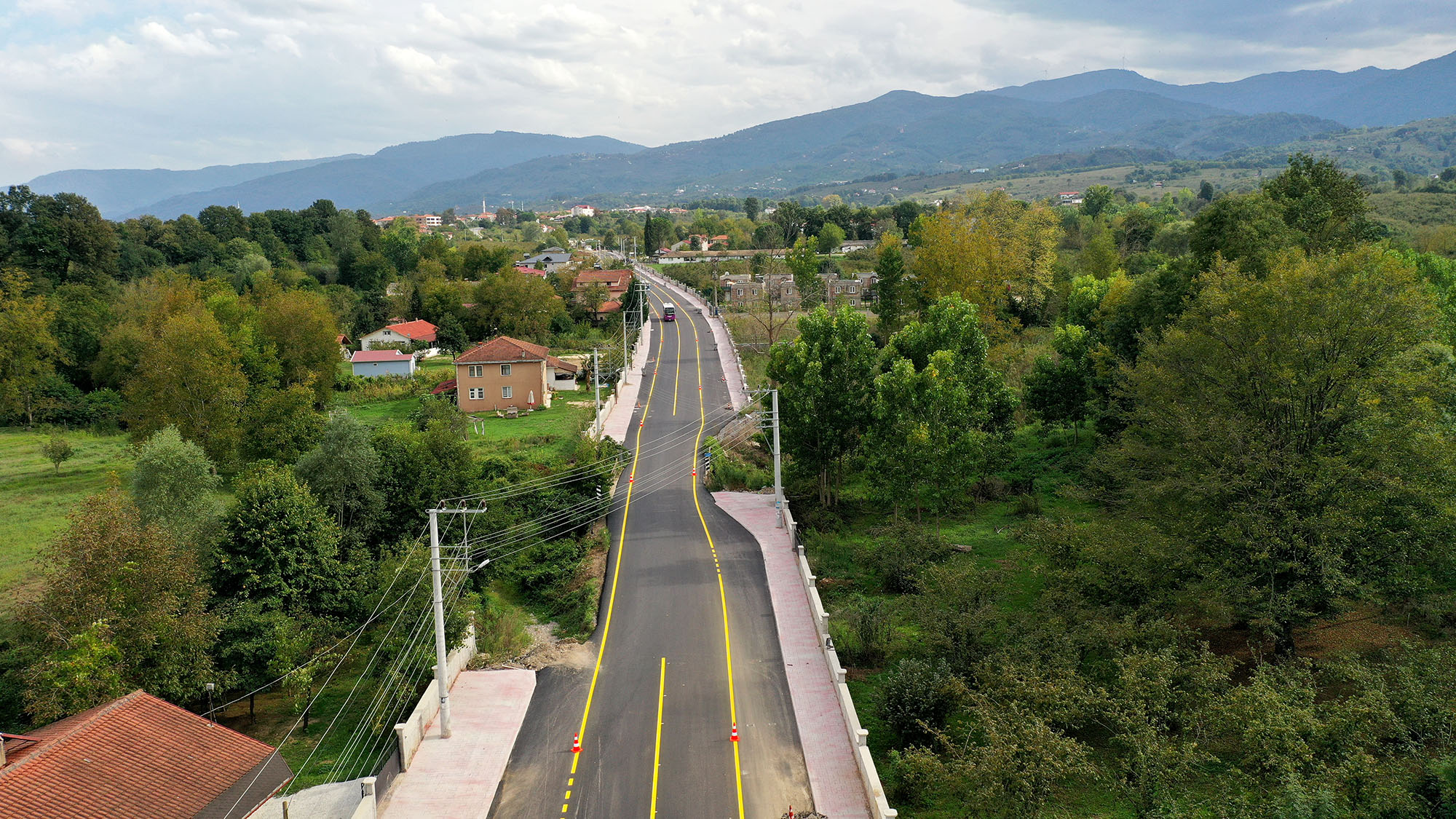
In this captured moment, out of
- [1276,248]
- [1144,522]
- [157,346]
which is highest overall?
[1276,248]

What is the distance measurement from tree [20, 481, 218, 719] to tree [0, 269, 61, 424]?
154 feet

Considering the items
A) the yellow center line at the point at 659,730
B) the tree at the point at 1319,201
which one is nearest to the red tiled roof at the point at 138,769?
the yellow center line at the point at 659,730

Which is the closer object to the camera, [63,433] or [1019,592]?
[1019,592]

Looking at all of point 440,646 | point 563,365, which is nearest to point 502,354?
point 563,365

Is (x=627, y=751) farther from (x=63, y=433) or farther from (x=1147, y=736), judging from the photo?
(x=63, y=433)

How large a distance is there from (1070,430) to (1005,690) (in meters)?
34.4

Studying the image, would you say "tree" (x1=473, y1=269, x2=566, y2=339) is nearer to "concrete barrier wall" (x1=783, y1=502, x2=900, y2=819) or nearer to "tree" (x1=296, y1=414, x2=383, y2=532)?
"tree" (x1=296, y1=414, x2=383, y2=532)

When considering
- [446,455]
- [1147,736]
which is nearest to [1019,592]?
[1147,736]

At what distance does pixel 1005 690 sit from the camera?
64.0 ft

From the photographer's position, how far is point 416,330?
274ft

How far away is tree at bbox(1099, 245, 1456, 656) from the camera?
21.3m

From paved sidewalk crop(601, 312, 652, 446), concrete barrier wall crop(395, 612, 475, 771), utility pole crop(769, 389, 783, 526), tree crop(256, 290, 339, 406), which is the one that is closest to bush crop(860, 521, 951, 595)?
utility pole crop(769, 389, 783, 526)

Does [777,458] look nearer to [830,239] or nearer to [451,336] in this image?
[451,336]

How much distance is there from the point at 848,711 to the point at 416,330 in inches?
2808
